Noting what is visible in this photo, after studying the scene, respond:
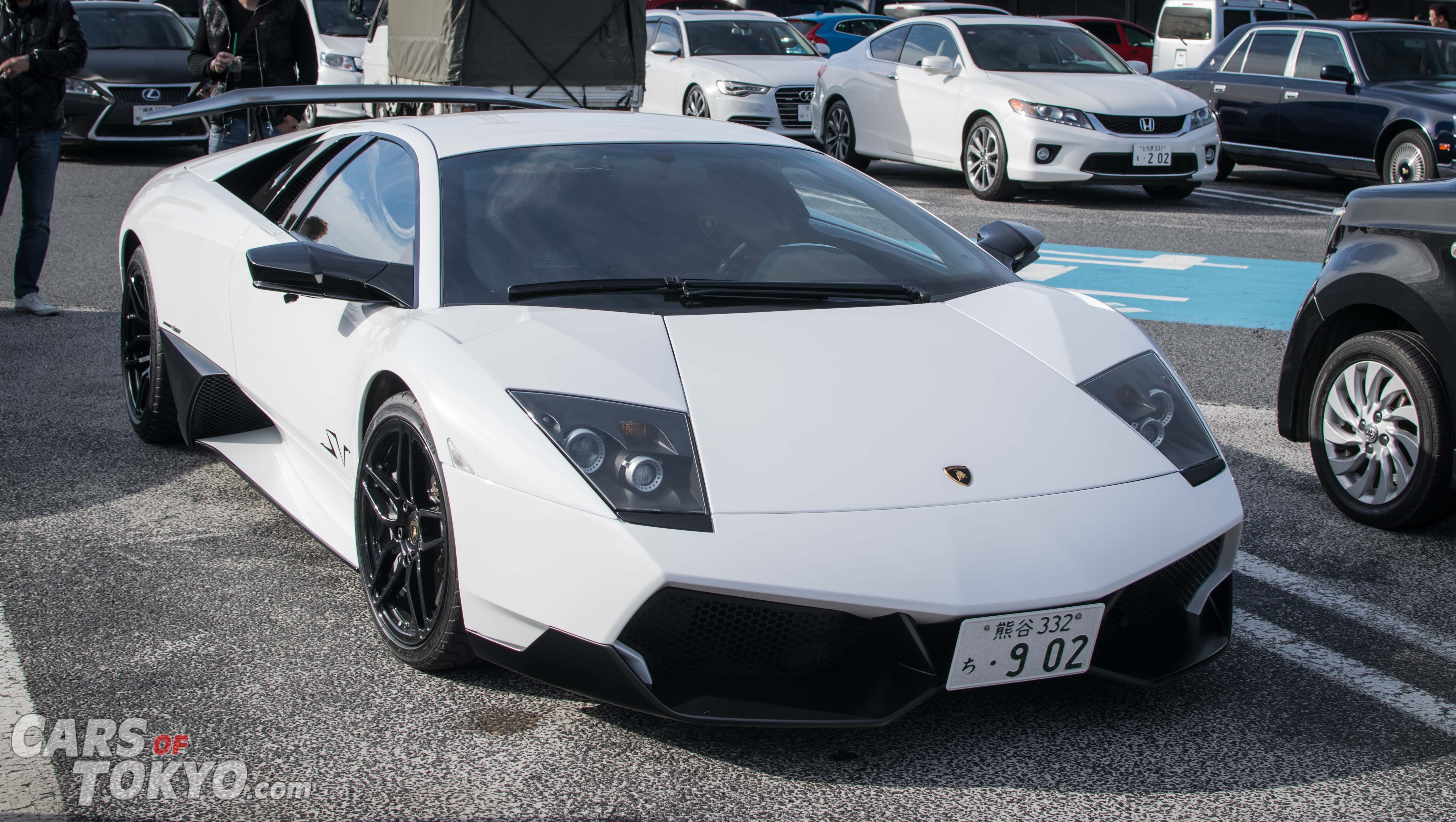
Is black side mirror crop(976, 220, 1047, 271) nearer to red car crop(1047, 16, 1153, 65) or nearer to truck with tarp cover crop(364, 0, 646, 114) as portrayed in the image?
truck with tarp cover crop(364, 0, 646, 114)

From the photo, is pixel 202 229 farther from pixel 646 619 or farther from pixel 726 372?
pixel 646 619

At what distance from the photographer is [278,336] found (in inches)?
147

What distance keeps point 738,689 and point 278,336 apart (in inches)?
73.0

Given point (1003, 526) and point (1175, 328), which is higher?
point (1003, 526)

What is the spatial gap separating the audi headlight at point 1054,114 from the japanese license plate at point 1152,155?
0.44m

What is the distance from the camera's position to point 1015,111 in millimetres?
11156

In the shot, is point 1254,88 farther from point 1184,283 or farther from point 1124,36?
point 1124,36

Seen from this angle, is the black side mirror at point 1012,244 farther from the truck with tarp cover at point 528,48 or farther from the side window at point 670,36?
the side window at point 670,36

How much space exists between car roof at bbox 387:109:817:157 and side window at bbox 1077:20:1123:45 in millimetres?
22623

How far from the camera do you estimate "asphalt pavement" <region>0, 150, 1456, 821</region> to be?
253 centimetres

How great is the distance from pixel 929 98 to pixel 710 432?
10063 millimetres

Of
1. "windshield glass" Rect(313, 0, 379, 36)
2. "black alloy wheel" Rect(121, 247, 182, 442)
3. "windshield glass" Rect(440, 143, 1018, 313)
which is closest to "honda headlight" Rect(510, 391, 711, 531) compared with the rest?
"windshield glass" Rect(440, 143, 1018, 313)

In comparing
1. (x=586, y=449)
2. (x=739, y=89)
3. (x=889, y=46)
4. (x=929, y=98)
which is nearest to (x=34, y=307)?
(x=586, y=449)

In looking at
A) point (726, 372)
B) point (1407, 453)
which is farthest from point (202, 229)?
point (1407, 453)
